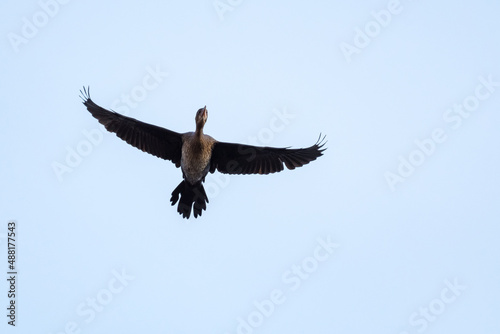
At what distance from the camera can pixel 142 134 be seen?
18938mm

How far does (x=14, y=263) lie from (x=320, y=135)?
21.3 feet

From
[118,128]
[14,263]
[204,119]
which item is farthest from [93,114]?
[14,263]

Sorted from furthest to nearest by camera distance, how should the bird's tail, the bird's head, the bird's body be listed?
the bird's tail
the bird's body
the bird's head

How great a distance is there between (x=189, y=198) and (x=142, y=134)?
153 cm

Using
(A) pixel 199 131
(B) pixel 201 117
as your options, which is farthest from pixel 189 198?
(B) pixel 201 117

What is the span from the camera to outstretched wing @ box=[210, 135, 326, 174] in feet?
61.9

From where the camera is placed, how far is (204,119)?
18250mm

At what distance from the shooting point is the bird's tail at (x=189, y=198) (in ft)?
61.8

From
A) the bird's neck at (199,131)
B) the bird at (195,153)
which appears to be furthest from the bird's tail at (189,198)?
the bird's neck at (199,131)

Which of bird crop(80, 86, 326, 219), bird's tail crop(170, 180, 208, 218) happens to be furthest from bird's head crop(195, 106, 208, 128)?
bird's tail crop(170, 180, 208, 218)

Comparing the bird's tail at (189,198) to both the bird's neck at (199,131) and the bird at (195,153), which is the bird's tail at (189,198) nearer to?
the bird at (195,153)

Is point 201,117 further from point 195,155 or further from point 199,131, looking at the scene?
point 195,155

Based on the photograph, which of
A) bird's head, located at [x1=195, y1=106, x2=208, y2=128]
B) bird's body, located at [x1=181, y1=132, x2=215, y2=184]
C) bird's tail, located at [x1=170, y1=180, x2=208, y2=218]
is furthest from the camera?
bird's tail, located at [x1=170, y1=180, x2=208, y2=218]

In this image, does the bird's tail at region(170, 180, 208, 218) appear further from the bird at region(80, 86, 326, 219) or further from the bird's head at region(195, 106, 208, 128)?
the bird's head at region(195, 106, 208, 128)
